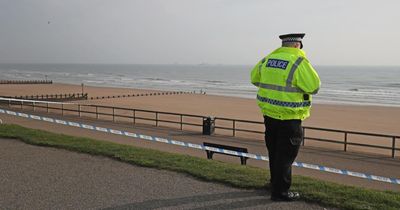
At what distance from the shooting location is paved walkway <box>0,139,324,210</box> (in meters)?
4.68

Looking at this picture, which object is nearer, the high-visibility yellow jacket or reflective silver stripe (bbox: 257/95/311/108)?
the high-visibility yellow jacket

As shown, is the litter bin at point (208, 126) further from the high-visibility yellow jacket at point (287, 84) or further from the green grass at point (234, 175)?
the high-visibility yellow jacket at point (287, 84)

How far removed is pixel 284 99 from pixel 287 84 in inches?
6.8

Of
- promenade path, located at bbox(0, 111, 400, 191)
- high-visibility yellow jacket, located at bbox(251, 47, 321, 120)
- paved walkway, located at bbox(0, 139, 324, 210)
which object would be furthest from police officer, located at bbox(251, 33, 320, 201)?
promenade path, located at bbox(0, 111, 400, 191)

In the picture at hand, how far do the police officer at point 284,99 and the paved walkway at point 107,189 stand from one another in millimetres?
355

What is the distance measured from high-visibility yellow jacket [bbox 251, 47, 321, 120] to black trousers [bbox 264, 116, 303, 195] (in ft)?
0.34

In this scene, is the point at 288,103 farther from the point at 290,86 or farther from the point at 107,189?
the point at 107,189

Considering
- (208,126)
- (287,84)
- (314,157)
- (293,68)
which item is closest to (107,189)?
(287,84)

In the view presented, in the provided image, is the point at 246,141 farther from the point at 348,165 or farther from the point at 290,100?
the point at 290,100

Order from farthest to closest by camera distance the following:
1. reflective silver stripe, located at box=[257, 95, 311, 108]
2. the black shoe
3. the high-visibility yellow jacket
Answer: the black shoe → reflective silver stripe, located at box=[257, 95, 311, 108] → the high-visibility yellow jacket

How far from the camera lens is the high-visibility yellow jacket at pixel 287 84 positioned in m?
4.43

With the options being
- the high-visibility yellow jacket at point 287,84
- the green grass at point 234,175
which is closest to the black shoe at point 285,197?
the green grass at point 234,175

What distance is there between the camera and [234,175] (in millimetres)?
5898

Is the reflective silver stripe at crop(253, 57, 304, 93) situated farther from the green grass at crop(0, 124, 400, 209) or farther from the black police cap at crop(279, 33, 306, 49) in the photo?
the green grass at crop(0, 124, 400, 209)
